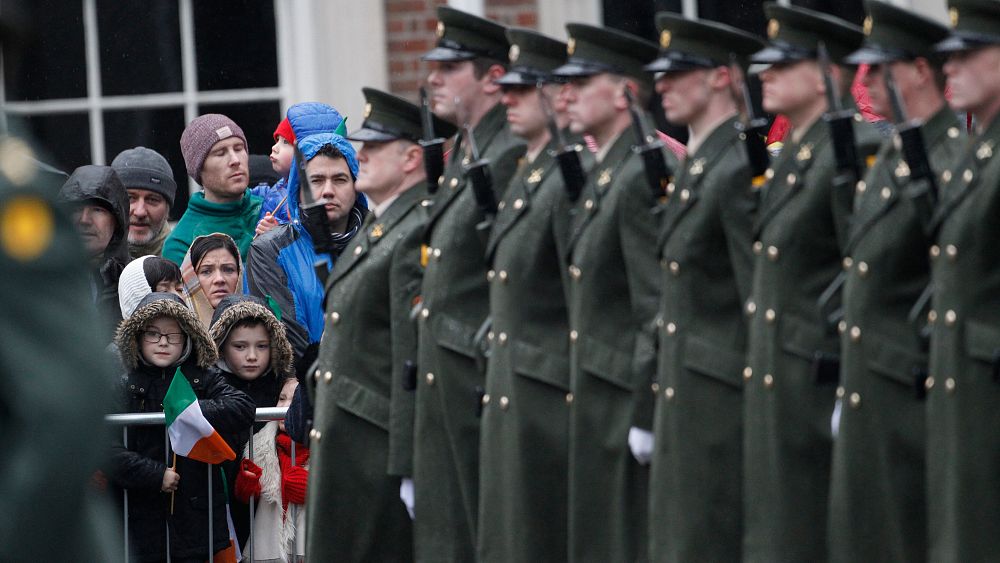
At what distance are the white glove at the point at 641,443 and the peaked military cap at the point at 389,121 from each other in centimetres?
145

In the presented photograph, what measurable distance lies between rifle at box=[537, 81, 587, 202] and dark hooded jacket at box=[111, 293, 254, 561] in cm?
199

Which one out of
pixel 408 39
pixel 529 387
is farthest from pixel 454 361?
pixel 408 39

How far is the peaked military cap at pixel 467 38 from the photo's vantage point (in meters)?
6.38

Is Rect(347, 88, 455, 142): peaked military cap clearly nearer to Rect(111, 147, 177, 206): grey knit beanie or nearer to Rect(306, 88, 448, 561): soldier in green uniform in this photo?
Rect(306, 88, 448, 561): soldier in green uniform

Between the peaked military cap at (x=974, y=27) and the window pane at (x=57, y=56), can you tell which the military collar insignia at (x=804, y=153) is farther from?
the window pane at (x=57, y=56)

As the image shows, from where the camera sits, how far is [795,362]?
5.25m

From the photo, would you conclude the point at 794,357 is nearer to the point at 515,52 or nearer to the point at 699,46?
the point at 699,46

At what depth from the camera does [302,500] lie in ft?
24.8

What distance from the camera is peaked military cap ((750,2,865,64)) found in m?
5.38

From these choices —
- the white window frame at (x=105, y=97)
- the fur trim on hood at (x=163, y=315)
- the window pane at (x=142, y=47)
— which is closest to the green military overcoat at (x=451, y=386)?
the fur trim on hood at (x=163, y=315)

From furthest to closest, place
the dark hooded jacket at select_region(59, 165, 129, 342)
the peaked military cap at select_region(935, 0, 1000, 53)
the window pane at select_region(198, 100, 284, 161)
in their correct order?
the window pane at select_region(198, 100, 284, 161)
the dark hooded jacket at select_region(59, 165, 129, 342)
the peaked military cap at select_region(935, 0, 1000, 53)

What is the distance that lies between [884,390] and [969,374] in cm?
29

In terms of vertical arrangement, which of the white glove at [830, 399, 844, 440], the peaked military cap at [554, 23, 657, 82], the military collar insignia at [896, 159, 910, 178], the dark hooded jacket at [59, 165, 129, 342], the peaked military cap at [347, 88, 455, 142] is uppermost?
the peaked military cap at [554, 23, 657, 82]

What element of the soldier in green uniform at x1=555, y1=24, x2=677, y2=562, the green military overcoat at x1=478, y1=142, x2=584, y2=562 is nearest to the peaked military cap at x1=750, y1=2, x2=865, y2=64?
the soldier in green uniform at x1=555, y1=24, x2=677, y2=562
